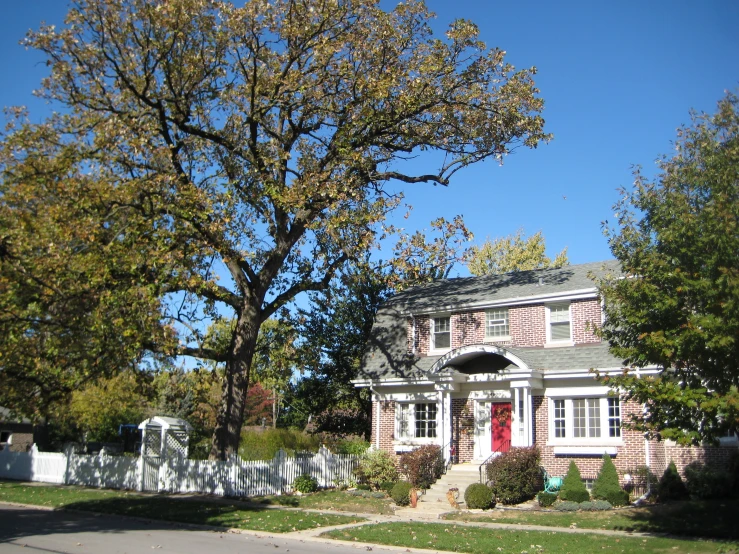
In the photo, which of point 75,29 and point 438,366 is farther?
point 438,366

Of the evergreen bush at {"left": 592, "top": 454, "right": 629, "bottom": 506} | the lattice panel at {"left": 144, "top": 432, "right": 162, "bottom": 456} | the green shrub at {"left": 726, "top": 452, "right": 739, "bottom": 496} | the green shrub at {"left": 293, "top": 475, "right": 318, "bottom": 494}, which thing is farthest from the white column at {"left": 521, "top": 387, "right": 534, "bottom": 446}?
the lattice panel at {"left": 144, "top": 432, "right": 162, "bottom": 456}

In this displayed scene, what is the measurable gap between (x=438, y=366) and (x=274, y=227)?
23.7ft

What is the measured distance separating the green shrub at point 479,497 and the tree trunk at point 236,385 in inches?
300

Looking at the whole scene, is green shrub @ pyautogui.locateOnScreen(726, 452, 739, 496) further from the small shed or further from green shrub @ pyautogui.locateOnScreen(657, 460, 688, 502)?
the small shed

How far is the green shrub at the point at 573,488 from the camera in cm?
1902

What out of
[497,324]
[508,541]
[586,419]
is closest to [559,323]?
[497,324]

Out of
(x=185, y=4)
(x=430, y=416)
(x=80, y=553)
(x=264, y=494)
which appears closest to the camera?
(x=80, y=553)

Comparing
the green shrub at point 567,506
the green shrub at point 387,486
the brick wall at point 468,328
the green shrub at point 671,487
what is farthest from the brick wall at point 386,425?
the green shrub at point 671,487

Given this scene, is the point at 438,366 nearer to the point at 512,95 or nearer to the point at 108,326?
the point at 512,95

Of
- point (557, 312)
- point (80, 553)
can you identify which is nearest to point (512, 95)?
point (557, 312)

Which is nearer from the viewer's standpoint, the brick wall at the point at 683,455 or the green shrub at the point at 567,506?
the green shrub at the point at 567,506

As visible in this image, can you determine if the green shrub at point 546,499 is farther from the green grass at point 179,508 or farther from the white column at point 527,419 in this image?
the green grass at point 179,508

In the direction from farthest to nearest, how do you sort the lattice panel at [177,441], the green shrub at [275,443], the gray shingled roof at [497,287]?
the lattice panel at [177,441] → the green shrub at [275,443] → the gray shingled roof at [497,287]

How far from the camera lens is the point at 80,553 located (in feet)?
40.4
